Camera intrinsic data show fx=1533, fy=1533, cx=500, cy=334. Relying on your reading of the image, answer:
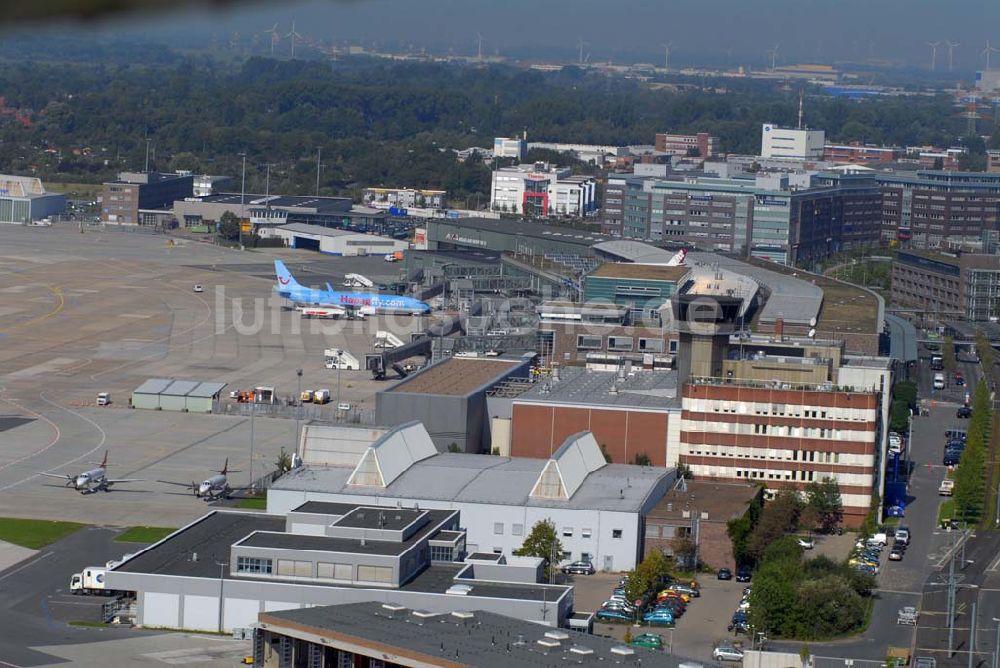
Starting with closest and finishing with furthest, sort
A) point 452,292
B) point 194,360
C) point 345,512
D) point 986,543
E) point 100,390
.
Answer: point 345,512 → point 986,543 → point 100,390 → point 194,360 → point 452,292

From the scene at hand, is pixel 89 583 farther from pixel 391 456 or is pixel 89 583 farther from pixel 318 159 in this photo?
pixel 318 159

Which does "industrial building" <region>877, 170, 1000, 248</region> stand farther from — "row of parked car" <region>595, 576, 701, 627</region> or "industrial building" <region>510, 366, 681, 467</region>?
"row of parked car" <region>595, 576, 701, 627</region>

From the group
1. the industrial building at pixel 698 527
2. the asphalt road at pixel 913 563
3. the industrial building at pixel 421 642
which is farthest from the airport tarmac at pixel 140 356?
the asphalt road at pixel 913 563

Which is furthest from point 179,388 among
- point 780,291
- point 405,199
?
point 405,199

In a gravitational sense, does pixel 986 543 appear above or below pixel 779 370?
below

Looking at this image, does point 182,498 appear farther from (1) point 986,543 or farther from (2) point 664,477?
(1) point 986,543

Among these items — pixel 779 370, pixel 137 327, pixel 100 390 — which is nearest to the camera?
pixel 779 370

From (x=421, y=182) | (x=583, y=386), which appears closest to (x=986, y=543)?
(x=583, y=386)
